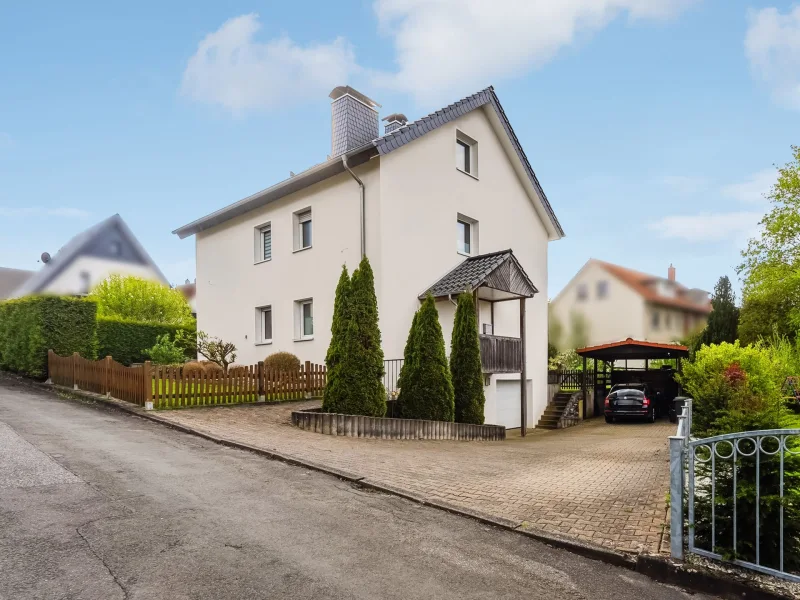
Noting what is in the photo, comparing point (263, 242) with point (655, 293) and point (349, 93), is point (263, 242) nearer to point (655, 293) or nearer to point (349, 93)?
point (349, 93)

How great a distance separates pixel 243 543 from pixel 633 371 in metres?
23.3

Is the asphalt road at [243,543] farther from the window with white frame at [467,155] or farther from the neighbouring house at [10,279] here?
the neighbouring house at [10,279]

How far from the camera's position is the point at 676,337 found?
683 inches

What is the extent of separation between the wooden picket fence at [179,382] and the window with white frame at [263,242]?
560cm

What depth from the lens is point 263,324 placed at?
19.4m

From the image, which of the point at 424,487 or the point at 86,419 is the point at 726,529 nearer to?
the point at 424,487

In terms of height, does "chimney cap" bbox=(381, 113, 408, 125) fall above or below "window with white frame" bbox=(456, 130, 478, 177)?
above

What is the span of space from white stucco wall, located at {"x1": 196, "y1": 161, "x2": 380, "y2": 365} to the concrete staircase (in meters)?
9.26

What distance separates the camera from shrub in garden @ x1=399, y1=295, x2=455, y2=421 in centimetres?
1305

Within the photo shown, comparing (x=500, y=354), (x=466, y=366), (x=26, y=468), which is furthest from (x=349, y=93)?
(x=26, y=468)

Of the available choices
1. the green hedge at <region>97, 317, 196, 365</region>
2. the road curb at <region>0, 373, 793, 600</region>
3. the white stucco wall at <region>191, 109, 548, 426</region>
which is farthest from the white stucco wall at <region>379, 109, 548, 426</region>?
the green hedge at <region>97, 317, 196, 365</region>

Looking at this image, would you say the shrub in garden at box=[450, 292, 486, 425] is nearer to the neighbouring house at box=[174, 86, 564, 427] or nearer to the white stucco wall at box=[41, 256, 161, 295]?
the neighbouring house at box=[174, 86, 564, 427]

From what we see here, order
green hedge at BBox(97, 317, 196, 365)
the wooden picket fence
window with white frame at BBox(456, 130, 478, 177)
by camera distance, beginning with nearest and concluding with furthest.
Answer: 1. the wooden picket fence
2. window with white frame at BBox(456, 130, 478, 177)
3. green hedge at BBox(97, 317, 196, 365)

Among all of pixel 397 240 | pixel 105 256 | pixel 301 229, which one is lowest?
pixel 397 240
